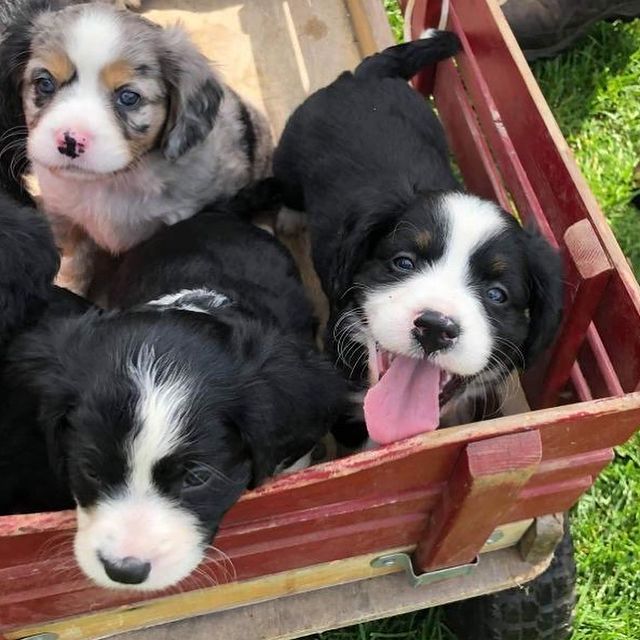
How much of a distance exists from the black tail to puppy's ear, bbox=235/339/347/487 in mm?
1300

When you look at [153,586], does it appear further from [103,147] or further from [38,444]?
[103,147]

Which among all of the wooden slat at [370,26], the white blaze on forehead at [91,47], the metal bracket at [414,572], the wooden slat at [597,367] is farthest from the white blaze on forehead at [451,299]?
the wooden slat at [370,26]

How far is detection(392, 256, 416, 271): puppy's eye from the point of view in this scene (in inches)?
77.5

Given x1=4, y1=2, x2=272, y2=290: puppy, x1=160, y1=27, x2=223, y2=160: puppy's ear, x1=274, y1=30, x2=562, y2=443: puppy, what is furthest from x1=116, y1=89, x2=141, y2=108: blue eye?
x1=274, y1=30, x2=562, y2=443: puppy

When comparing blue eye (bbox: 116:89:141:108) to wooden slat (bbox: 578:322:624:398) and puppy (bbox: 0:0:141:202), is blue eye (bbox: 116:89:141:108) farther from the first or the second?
wooden slat (bbox: 578:322:624:398)

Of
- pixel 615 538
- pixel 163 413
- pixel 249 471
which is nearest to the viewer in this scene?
pixel 163 413

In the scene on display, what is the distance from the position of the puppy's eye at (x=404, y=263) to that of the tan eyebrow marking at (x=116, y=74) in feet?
2.88

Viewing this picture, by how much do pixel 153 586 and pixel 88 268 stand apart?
62.3 inches

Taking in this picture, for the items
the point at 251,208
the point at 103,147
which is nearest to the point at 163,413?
the point at 103,147

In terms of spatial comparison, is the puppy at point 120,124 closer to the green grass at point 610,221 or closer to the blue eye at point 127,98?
the blue eye at point 127,98

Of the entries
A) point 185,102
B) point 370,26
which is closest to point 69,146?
point 185,102

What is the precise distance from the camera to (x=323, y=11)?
143 inches

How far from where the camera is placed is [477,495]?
Result: 1629mm

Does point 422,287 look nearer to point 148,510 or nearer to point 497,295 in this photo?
point 497,295
